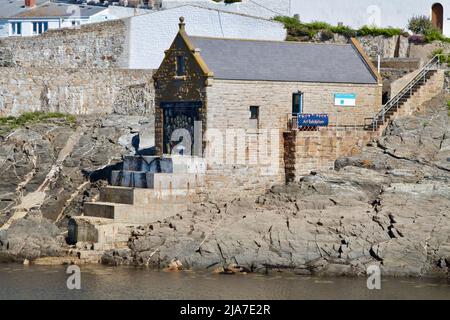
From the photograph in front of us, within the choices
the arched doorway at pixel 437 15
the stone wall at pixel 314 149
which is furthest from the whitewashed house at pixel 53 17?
the stone wall at pixel 314 149

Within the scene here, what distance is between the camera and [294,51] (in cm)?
6031

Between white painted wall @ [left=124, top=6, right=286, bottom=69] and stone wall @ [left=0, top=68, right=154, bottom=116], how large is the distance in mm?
1991

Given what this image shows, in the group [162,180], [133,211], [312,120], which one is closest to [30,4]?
[312,120]

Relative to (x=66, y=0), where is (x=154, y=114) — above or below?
below

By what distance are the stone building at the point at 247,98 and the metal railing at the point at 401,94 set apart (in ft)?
1.24

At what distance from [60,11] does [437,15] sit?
1921 centimetres

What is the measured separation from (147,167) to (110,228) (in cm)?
385

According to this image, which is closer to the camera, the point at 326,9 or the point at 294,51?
the point at 294,51

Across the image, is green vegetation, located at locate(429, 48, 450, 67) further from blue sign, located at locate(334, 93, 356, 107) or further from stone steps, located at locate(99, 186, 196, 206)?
stone steps, located at locate(99, 186, 196, 206)

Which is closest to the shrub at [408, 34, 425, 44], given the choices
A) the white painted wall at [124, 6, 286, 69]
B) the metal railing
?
the metal railing

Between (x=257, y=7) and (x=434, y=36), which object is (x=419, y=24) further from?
(x=257, y=7)

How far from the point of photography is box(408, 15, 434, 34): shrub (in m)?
70.6

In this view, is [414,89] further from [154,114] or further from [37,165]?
[37,165]
